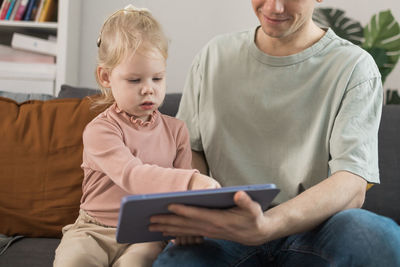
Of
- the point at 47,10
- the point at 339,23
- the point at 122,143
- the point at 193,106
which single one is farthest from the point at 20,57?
the point at 122,143

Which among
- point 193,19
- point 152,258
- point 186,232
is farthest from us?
point 193,19

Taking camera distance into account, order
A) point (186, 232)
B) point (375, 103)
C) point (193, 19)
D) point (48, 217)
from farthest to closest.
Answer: point (193, 19), point (48, 217), point (375, 103), point (186, 232)

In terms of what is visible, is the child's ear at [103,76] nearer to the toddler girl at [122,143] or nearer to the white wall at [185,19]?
the toddler girl at [122,143]

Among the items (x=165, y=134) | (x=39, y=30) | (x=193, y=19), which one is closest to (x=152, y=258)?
(x=165, y=134)

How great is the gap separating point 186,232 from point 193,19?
2.00 metres

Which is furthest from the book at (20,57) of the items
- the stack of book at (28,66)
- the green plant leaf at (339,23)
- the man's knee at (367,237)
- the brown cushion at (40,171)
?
the man's knee at (367,237)

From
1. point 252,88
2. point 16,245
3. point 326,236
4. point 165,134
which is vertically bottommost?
point 16,245

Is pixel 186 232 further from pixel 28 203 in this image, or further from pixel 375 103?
pixel 28 203

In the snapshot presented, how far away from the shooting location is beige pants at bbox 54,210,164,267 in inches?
48.9

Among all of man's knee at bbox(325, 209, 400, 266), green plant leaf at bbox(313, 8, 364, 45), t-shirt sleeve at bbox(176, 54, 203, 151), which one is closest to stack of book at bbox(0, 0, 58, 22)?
green plant leaf at bbox(313, 8, 364, 45)

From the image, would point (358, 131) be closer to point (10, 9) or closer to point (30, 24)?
point (30, 24)

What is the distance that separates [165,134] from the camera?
1.41 meters

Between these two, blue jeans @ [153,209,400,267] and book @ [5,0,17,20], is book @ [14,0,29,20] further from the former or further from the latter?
blue jeans @ [153,209,400,267]

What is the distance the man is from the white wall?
1333 mm
